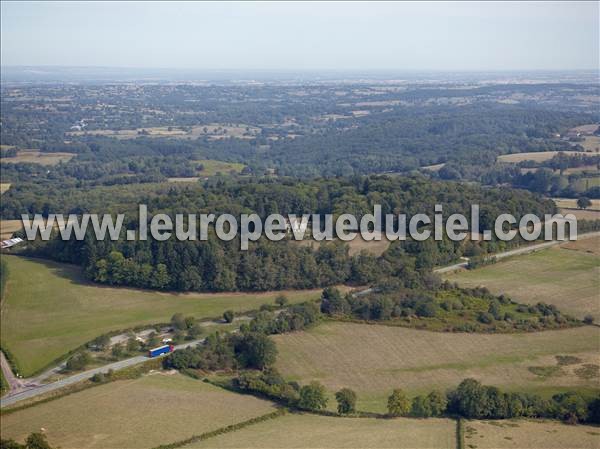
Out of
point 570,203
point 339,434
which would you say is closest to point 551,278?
point 570,203

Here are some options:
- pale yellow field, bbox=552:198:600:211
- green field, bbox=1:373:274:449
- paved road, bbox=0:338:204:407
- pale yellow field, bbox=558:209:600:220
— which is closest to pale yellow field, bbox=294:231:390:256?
paved road, bbox=0:338:204:407

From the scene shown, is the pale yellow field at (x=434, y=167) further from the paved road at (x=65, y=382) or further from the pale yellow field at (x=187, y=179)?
the paved road at (x=65, y=382)

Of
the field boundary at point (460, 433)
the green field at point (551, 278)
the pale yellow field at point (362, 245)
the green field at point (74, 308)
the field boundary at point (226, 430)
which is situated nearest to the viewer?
the field boundary at point (460, 433)

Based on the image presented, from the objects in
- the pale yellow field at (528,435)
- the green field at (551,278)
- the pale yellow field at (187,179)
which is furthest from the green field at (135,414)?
the pale yellow field at (187,179)

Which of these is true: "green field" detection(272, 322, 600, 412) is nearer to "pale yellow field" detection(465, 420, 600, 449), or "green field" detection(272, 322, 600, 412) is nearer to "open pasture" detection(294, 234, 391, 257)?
"pale yellow field" detection(465, 420, 600, 449)

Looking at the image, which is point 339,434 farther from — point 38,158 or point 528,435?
point 38,158

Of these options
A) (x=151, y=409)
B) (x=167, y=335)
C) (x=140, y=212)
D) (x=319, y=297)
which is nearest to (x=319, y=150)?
(x=140, y=212)
